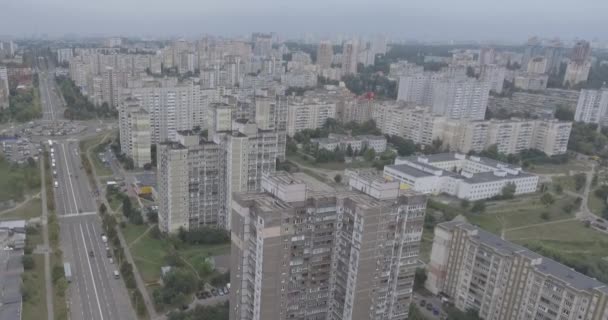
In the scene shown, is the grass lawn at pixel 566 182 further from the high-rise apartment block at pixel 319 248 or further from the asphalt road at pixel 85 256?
the asphalt road at pixel 85 256

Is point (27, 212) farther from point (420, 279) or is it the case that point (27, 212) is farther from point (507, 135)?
point (507, 135)

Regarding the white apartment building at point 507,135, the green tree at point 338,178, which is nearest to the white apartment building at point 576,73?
the white apartment building at point 507,135

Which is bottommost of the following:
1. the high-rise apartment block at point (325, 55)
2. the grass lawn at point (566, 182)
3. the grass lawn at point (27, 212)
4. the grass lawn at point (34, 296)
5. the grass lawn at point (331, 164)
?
the grass lawn at point (27, 212)

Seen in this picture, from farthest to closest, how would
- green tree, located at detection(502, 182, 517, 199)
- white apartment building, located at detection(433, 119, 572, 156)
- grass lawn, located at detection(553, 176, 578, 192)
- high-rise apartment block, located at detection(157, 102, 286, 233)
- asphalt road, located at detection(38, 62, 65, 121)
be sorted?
asphalt road, located at detection(38, 62, 65, 121)
white apartment building, located at detection(433, 119, 572, 156)
grass lawn, located at detection(553, 176, 578, 192)
green tree, located at detection(502, 182, 517, 199)
high-rise apartment block, located at detection(157, 102, 286, 233)

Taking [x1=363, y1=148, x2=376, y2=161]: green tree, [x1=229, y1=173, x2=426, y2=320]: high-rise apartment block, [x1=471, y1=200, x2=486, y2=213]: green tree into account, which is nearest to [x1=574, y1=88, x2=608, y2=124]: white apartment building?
[x1=363, y1=148, x2=376, y2=161]: green tree

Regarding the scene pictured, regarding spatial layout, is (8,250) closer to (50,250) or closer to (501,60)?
(50,250)

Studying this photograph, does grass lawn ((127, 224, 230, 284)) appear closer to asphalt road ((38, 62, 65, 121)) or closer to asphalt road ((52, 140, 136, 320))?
asphalt road ((52, 140, 136, 320))

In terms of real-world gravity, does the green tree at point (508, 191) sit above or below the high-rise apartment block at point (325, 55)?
below
